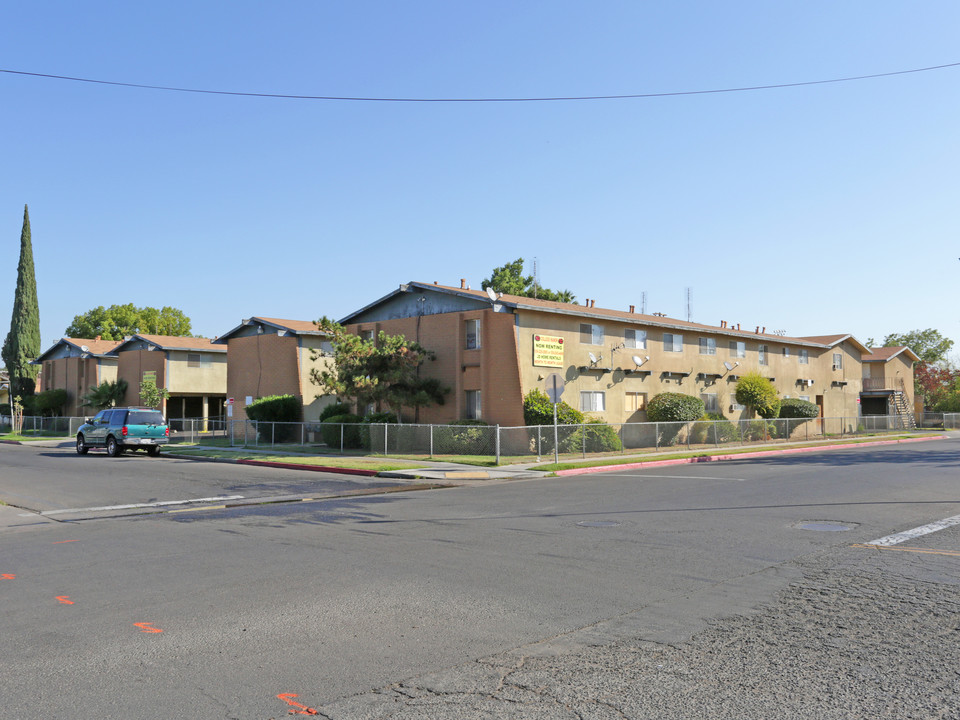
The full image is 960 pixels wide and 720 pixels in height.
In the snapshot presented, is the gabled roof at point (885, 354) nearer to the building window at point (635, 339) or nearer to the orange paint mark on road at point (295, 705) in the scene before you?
the building window at point (635, 339)

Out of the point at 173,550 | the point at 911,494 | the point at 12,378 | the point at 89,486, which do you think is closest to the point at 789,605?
the point at 173,550

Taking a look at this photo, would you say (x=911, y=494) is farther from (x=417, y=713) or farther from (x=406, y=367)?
(x=406, y=367)

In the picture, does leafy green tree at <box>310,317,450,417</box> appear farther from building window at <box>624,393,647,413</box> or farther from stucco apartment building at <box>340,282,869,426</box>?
building window at <box>624,393,647,413</box>

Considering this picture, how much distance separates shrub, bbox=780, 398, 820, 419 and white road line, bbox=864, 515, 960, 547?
32.7m

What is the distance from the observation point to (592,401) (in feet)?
109

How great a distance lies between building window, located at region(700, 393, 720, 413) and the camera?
130 feet

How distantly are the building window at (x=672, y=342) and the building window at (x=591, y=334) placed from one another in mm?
4993

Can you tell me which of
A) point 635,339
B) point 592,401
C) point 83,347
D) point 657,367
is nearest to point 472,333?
point 592,401

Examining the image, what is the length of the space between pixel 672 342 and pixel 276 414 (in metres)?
19.9

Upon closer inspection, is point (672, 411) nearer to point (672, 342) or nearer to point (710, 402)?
point (672, 342)

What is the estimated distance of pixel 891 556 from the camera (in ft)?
29.6

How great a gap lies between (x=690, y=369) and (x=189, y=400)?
124 ft

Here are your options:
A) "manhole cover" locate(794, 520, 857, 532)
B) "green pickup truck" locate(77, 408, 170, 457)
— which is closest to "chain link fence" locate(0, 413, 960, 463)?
"green pickup truck" locate(77, 408, 170, 457)

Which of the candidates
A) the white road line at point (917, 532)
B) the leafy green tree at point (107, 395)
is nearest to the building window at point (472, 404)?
the white road line at point (917, 532)
